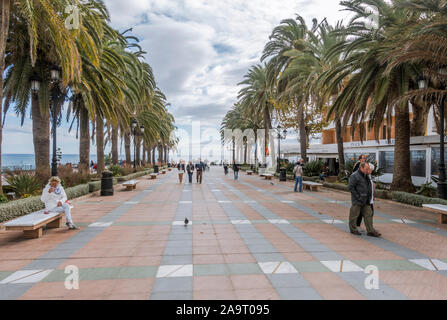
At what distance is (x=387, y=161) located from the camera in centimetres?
1797

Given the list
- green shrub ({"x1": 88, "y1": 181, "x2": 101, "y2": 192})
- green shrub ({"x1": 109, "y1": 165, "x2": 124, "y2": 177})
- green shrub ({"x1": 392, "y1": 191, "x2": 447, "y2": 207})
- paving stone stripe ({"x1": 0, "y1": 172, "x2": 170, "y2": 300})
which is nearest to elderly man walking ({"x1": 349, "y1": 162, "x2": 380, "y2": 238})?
green shrub ({"x1": 392, "y1": 191, "x2": 447, "y2": 207})

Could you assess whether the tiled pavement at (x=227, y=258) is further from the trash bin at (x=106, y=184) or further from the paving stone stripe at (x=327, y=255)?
the trash bin at (x=106, y=184)

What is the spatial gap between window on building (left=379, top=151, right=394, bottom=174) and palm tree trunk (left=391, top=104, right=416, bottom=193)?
556 cm

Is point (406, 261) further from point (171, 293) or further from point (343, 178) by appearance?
point (343, 178)

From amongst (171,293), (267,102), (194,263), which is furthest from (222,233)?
(267,102)

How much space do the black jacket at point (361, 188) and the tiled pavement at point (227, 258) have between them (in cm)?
82

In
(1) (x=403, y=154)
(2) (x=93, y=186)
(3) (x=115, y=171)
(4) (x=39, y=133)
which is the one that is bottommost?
(2) (x=93, y=186)

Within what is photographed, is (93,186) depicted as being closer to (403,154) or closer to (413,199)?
(413,199)

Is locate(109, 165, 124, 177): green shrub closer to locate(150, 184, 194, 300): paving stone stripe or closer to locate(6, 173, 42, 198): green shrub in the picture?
locate(6, 173, 42, 198): green shrub

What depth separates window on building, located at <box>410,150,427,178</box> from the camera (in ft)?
49.3

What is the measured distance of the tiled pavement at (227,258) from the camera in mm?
3676

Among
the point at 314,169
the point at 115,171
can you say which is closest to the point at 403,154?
the point at 314,169

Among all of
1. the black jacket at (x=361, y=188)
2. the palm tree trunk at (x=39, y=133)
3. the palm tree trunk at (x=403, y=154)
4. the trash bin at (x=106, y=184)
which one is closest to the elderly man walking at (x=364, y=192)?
the black jacket at (x=361, y=188)

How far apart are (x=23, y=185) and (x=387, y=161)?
1904cm
